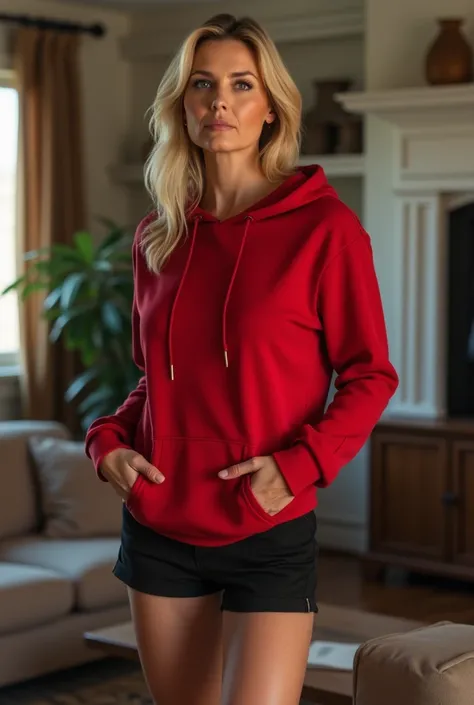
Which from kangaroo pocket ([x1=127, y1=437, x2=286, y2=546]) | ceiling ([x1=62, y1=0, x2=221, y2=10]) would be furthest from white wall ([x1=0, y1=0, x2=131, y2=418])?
kangaroo pocket ([x1=127, y1=437, x2=286, y2=546])

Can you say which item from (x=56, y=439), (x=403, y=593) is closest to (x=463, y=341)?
(x=403, y=593)

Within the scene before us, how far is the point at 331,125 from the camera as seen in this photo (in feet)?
18.9

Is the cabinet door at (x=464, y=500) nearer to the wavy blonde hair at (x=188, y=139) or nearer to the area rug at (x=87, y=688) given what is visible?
the area rug at (x=87, y=688)

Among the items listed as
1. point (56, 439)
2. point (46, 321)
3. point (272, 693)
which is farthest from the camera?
point (46, 321)

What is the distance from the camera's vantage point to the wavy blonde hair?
186 cm

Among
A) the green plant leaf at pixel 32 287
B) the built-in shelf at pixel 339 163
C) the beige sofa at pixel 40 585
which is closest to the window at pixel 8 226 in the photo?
the green plant leaf at pixel 32 287

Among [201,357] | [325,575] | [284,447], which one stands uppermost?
[201,357]

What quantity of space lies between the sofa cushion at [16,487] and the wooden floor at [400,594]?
4.39ft

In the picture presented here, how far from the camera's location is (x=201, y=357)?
1.81 metres

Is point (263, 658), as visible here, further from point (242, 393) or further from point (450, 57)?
point (450, 57)

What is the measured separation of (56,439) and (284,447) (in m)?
2.74

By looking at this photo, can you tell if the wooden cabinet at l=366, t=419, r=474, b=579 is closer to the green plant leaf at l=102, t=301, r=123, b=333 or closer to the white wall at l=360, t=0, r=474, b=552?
the white wall at l=360, t=0, r=474, b=552

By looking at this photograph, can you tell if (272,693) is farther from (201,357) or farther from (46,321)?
(46,321)

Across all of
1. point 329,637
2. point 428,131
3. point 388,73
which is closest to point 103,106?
point 388,73
